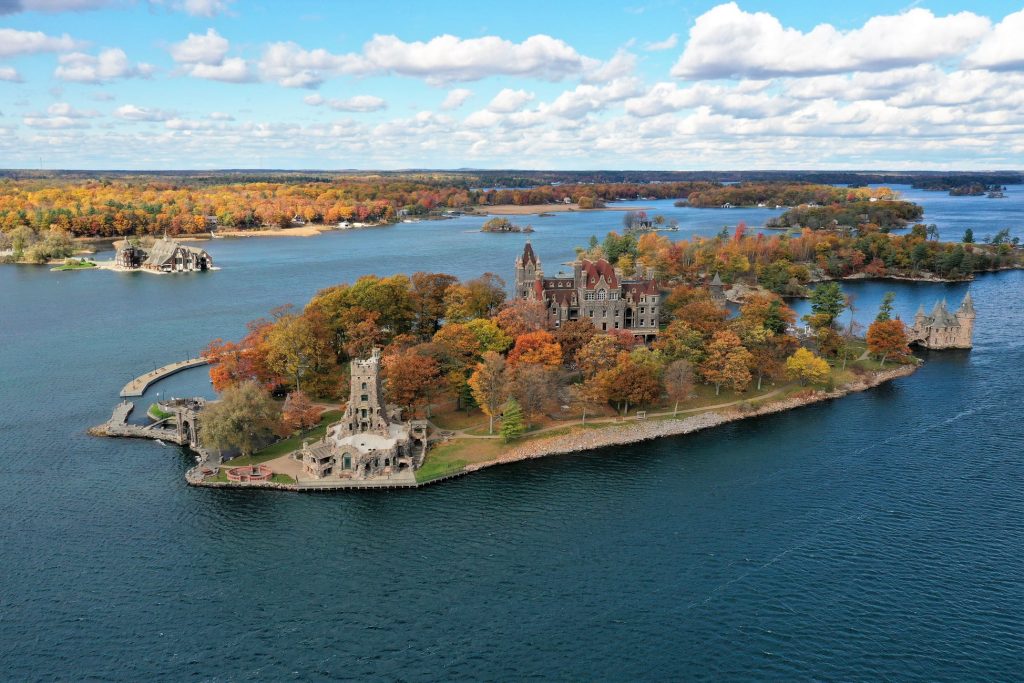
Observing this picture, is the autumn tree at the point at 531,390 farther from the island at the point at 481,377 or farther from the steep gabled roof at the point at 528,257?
the steep gabled roof at the point at 528,257

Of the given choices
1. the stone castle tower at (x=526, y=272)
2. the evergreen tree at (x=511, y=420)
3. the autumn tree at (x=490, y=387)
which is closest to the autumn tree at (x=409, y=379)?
the autumn tree at (x=490, y=387)

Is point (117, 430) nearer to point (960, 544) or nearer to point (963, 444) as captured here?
point (960, 544)

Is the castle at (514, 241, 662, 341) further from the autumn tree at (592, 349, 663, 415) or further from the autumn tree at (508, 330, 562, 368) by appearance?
the autumn tree at (592, 349, 663, 415)

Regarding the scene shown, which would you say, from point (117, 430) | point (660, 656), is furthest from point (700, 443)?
point (117, 430)

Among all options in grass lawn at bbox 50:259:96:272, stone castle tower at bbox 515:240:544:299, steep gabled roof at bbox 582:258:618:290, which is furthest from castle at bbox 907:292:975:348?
grass lawn at bbox 50:259:96:272

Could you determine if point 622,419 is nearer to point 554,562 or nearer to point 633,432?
point 633,432

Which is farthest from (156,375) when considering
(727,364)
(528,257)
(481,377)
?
(727,364)
